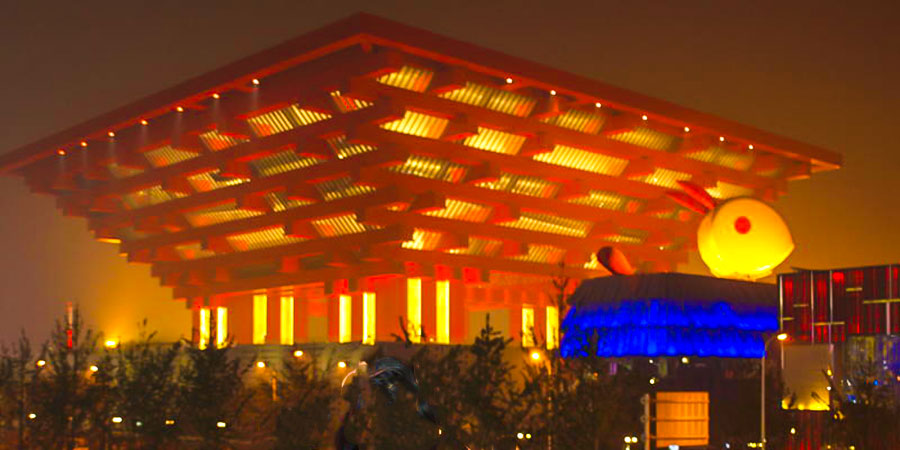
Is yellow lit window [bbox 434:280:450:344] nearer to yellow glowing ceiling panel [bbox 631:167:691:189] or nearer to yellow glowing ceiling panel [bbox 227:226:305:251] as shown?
yellow glowing ceiling panel [bbox 227:226:305:251]

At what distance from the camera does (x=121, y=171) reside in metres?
65.6

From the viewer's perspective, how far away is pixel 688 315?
3888cm

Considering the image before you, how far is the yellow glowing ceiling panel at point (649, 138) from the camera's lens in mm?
60250

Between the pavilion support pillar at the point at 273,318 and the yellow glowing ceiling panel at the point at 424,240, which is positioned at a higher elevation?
the yellow glowing ceiling panel at the point at 424,240

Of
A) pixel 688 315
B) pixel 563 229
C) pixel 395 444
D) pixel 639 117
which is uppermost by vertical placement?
pixel 639 117

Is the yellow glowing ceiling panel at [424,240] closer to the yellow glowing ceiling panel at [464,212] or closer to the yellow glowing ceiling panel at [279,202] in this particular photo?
the yellow glowing ceiling panel at [464,212]

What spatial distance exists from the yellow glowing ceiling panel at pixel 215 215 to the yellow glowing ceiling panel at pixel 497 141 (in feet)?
44.6

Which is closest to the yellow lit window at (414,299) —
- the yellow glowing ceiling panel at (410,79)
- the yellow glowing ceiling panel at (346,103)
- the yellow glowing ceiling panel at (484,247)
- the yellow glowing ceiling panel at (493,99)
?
the yellow glowing ceiling panel at (484,247)

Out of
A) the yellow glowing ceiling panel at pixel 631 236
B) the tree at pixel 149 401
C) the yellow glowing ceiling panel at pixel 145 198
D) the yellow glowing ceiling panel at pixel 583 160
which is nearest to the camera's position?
the tree at pixel 149 401

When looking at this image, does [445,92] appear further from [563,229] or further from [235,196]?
[563,229]

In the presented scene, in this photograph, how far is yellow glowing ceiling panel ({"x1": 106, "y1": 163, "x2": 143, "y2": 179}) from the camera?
6467cm

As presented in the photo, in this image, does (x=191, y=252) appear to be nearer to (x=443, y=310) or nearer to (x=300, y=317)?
(x=300, y=317)

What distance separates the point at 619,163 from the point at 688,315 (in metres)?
23.7

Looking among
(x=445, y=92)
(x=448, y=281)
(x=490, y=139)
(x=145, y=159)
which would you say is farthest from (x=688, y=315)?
(x=145, y=159)
